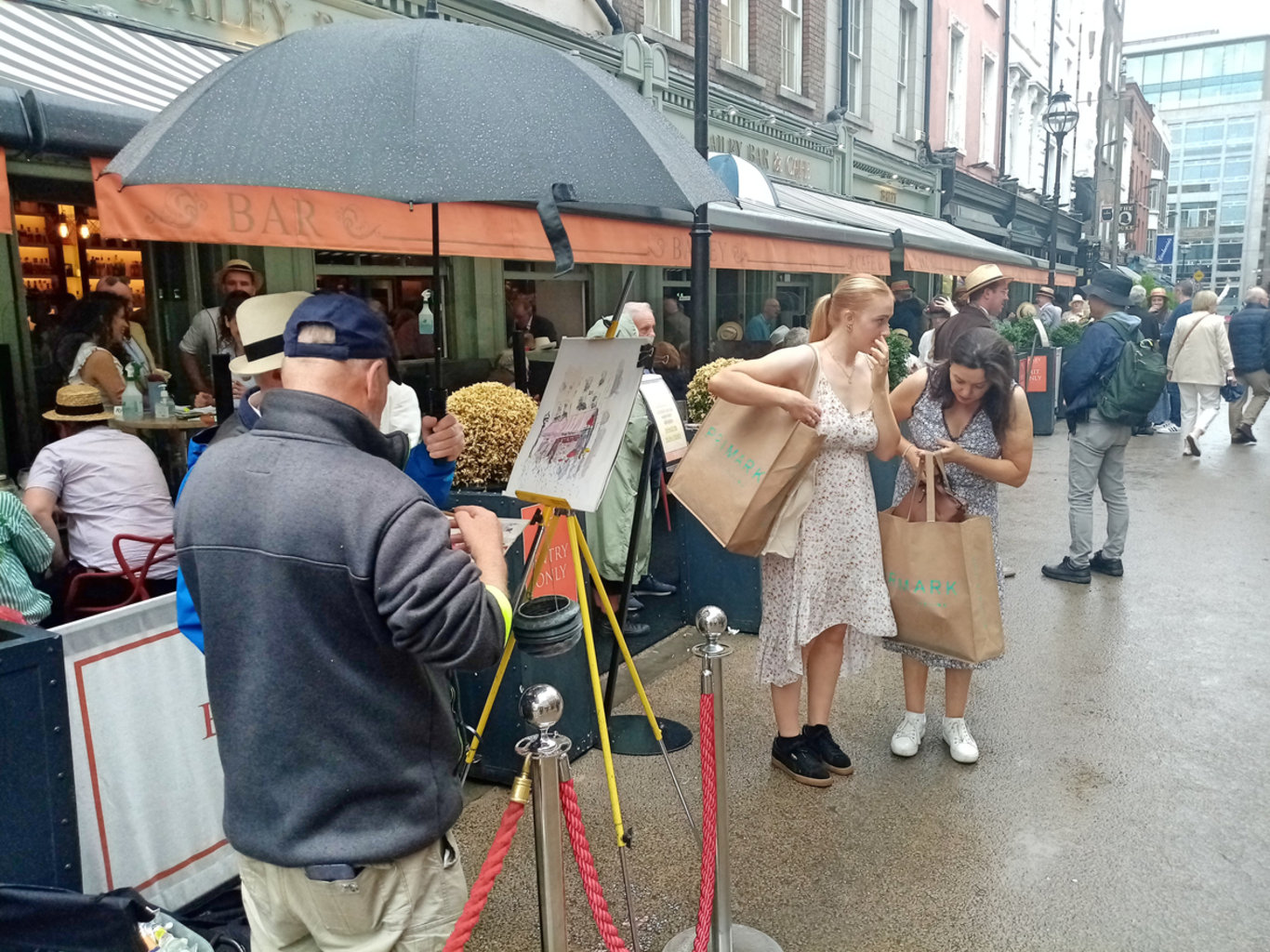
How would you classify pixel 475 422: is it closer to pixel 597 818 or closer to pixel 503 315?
pixel 597 818

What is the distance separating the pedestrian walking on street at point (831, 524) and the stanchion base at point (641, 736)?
1.87 feet

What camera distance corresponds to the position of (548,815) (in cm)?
189

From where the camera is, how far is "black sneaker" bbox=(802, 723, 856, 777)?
154 inches

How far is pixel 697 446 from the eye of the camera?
374cm

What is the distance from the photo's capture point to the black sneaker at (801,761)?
3.82m

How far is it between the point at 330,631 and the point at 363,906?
Answer: 1.74 feet

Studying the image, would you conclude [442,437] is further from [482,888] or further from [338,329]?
[482,888]

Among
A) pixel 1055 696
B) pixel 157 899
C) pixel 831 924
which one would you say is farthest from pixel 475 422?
pixel 1055 696

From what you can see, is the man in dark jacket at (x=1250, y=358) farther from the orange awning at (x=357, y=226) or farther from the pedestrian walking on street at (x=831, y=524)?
the pedestrian walking on street at (x=831, y=524)

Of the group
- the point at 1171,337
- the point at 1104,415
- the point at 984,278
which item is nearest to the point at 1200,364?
the point at 1171,337

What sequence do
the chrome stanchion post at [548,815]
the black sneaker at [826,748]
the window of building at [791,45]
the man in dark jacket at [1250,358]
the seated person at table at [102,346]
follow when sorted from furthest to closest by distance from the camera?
the window of building at [791,45]
the man in dark jacket at [1250,358]
the seated person at table at [102,346]
the black sneaker at [826,748]
the chrome stanchion post at [548,815]

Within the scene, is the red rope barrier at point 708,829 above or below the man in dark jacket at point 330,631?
below

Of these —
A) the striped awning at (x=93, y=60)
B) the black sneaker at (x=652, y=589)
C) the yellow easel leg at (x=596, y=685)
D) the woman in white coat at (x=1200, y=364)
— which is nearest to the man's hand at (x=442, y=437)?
the yellow easel leg at (x=596, y=685)

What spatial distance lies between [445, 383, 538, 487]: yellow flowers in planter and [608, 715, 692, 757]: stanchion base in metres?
1.20
